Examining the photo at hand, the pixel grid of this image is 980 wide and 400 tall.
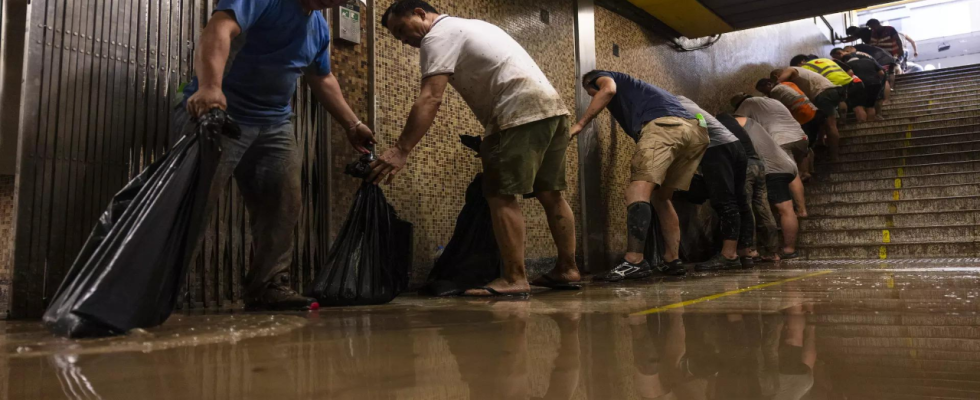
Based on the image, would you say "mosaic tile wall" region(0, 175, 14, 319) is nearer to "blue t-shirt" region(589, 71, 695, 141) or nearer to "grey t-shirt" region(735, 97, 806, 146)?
"blue t-shirt" region(589, 71, 695, 141)

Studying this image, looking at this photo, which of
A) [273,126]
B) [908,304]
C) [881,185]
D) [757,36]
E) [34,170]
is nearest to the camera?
[908,304]

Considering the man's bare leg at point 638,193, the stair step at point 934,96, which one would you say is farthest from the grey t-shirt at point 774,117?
the stair step at point 934,96

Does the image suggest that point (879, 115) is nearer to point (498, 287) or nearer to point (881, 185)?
point (881, 185)

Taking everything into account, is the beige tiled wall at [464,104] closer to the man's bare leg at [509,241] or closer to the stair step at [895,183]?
the man's bare leg at [509,241]

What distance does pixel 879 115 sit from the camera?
1010 centimetres

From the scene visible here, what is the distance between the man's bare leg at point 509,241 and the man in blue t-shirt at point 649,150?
1.12m

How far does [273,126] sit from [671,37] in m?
5.24

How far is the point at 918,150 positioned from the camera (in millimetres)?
8070

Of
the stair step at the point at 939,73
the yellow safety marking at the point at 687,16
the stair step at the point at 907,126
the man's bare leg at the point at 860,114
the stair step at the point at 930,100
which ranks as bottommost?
the stair step at the point at 907,126

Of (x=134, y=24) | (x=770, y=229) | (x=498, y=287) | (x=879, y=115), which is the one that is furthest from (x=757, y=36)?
(x=134, y=24)

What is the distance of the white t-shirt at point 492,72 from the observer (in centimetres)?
300

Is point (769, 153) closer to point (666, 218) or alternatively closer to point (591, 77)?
point (666, 218)

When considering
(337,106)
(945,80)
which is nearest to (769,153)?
(337,106)

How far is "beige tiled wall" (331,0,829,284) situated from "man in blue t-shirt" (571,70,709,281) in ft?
1.73
